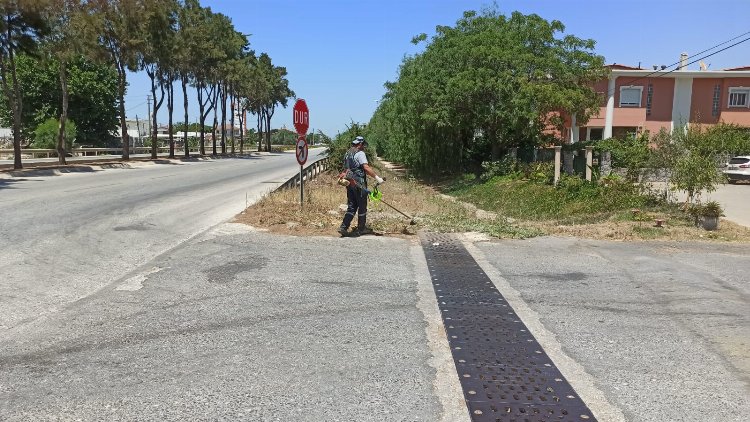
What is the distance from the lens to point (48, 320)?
519cm

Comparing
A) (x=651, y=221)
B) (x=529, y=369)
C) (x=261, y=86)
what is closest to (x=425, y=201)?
(x=651, y=221)

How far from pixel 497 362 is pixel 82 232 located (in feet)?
26.1

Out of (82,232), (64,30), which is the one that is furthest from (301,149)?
(64,30)

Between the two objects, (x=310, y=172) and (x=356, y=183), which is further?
(x=310, y=172)

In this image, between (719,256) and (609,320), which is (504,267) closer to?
(609,320)

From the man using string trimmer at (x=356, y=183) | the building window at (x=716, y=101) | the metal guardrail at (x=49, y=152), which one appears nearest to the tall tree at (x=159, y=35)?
the metal guardrail at (x=49, y=152)

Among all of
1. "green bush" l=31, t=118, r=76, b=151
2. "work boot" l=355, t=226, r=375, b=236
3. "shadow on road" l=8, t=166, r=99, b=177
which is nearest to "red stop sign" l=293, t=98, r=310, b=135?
"work boot" l=355, t=226, r=375, b=236

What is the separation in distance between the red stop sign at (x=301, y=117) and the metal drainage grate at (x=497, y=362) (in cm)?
644

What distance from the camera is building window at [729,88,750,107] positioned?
3706 cm

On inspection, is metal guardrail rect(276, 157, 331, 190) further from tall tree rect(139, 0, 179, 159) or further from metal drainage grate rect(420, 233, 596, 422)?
tall tree rect(139, 0, 179, 159)

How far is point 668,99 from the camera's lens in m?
37.1

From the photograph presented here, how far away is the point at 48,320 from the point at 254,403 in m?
2.72

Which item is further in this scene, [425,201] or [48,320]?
[425,201]

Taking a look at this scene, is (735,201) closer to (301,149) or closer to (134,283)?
(301,149)
